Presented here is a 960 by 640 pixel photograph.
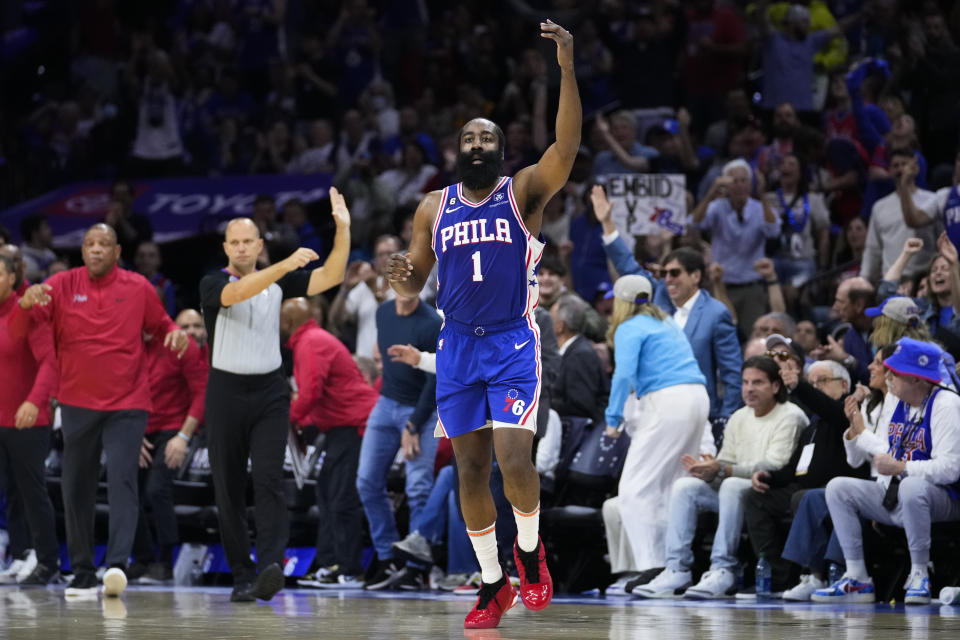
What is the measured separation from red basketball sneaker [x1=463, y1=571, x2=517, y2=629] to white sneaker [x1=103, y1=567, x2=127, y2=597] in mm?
3006

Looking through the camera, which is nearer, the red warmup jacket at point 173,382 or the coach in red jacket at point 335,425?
the coach in red jacket at point 335,425

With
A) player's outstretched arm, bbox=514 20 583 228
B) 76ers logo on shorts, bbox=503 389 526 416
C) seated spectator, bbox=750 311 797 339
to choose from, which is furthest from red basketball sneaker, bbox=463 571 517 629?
seated spectator, bbox=750 311 797 339

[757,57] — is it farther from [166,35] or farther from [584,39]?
[166,35]

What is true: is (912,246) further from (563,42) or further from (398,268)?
(398,268)

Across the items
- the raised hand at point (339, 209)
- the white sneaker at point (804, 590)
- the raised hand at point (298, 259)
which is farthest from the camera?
the white sneaker at point (804, 590)

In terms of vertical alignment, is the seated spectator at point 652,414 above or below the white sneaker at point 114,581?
above

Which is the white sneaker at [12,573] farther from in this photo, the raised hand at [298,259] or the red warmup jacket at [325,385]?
the raised hand at [298,259]

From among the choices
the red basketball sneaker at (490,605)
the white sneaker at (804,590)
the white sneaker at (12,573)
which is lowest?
the white sneaker at (12,573)

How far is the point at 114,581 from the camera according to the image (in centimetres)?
941

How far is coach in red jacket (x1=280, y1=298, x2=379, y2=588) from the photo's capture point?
10.9m

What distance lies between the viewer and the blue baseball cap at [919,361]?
8.98m

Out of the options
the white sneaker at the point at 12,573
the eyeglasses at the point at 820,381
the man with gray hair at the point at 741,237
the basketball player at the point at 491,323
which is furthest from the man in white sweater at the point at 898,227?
the white sneaker at the point at 12,573

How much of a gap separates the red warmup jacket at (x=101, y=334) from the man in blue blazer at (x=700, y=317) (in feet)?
10.5

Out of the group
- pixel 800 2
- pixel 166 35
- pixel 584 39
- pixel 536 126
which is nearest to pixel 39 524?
pixel 536 126
